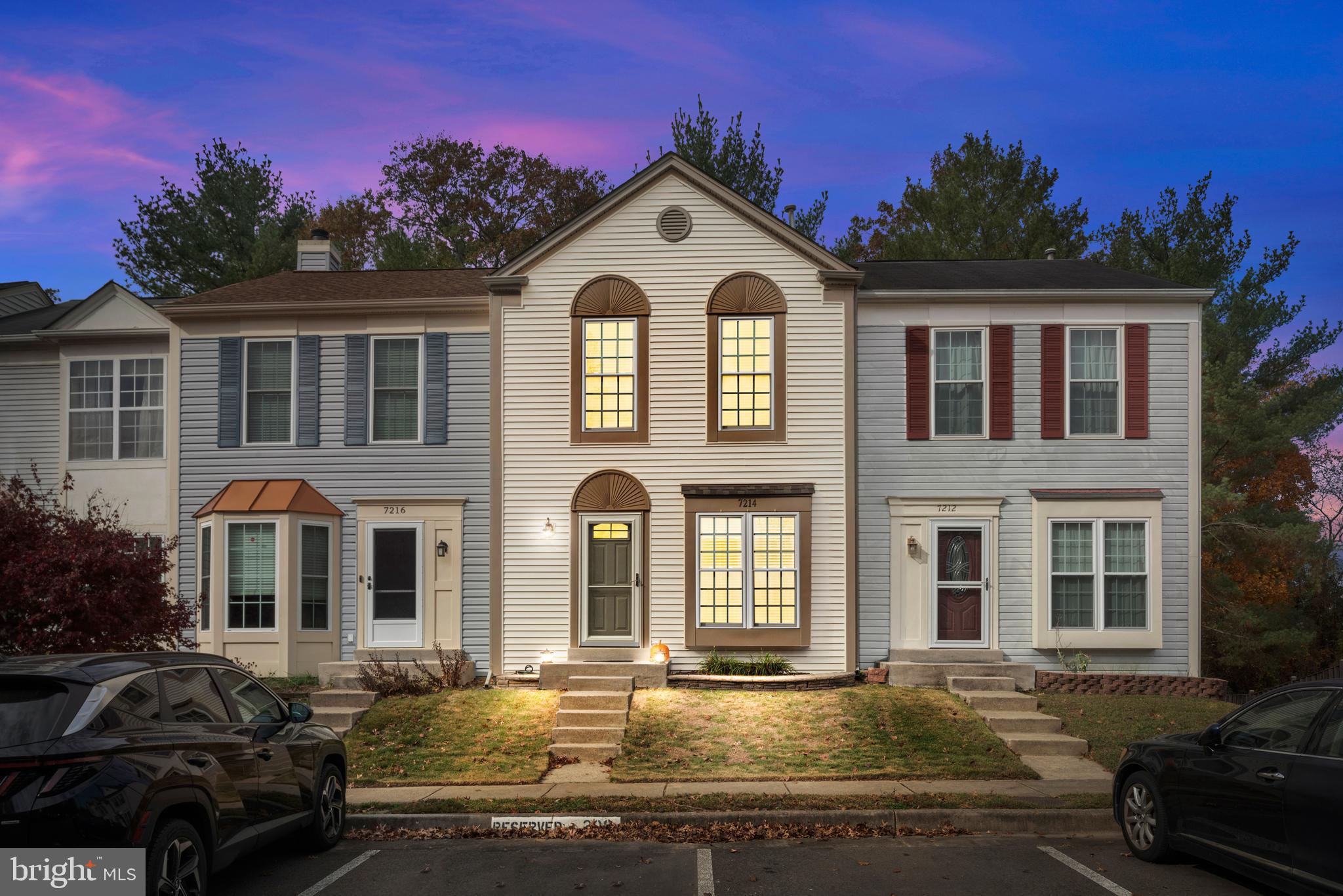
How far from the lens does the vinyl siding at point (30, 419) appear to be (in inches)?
742

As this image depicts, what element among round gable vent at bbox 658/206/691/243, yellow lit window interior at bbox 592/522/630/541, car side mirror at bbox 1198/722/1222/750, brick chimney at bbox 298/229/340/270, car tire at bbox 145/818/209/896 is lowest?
car tire at bbox 145/818/209/896

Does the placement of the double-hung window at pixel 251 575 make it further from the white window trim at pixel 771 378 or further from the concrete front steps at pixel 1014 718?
the concrete front steps at pixel 1014 718

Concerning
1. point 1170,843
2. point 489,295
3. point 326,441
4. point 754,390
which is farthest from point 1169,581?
point 326,441

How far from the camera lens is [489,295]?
56.2 feet

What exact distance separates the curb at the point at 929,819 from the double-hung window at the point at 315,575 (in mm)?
7528

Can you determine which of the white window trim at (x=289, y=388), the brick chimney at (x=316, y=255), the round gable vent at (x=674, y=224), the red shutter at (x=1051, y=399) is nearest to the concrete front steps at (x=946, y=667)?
the red shutter at (x=1051, y=399)

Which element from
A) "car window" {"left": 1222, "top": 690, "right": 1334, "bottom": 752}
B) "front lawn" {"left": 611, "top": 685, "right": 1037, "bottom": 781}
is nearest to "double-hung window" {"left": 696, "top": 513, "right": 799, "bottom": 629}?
"front lawn" {"left": 611, "top": 685, "right": 1037, "bottom": 781}

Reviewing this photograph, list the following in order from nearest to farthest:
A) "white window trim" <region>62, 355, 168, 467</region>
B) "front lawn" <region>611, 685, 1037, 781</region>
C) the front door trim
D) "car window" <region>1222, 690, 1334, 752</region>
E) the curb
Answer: "car window" <region>1222, 690, 1334, 752</region> < the curb < "front lawn" <region>611, 685, 1037, 781</region> < the front door trim < "white window trim" <region>62, 355, 168, 467</region>

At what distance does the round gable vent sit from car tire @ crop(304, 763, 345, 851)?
33.5 feet

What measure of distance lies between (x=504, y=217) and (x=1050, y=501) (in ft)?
81.7

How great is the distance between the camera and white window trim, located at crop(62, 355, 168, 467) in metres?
18.3

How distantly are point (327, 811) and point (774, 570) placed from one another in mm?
8811

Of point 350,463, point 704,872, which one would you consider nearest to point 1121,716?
point 704,872

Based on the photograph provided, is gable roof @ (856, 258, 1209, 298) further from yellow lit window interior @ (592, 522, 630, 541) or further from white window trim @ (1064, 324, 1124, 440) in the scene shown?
yellow lit window interior @ (592, 522, 630, 541)
